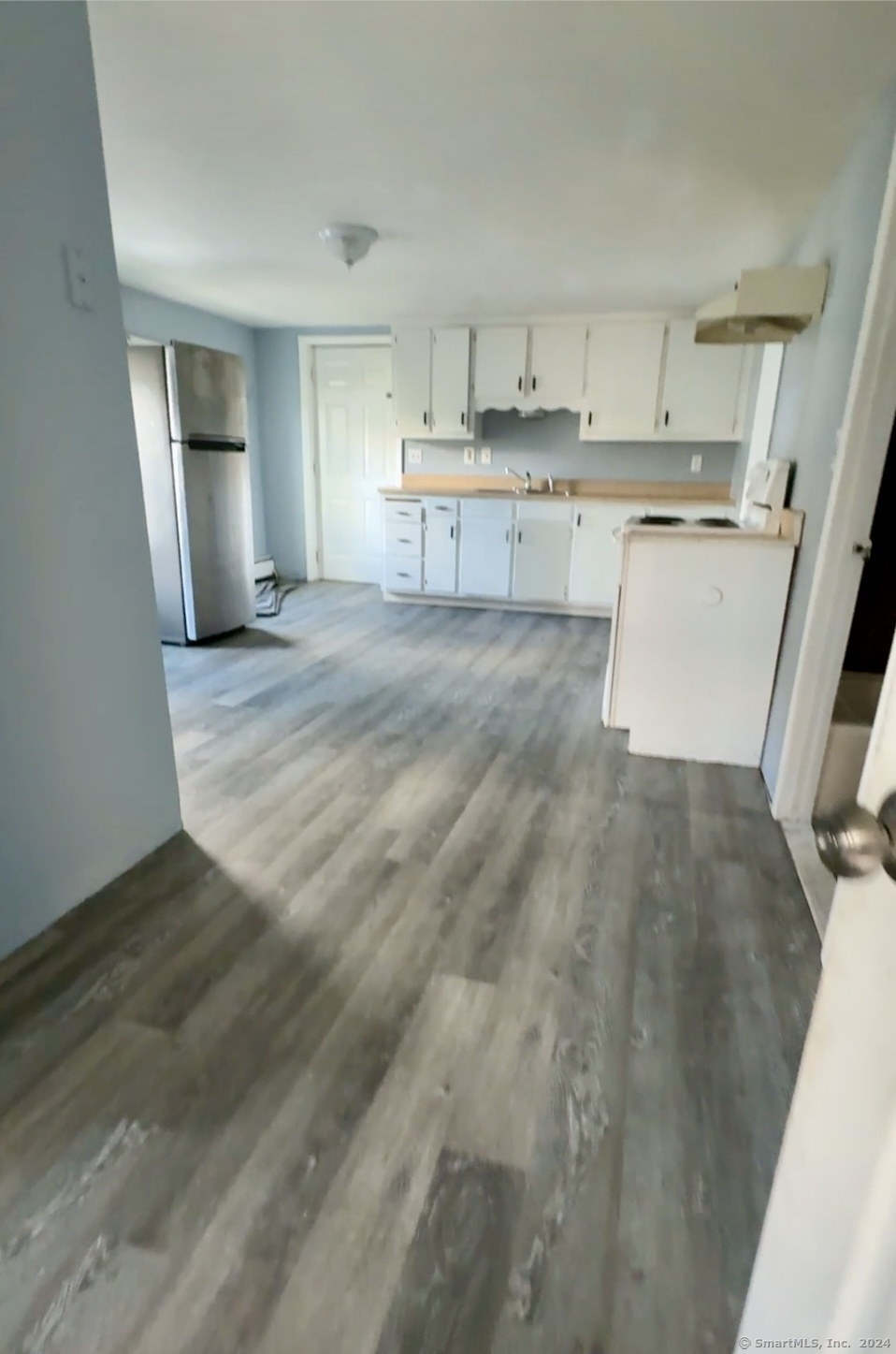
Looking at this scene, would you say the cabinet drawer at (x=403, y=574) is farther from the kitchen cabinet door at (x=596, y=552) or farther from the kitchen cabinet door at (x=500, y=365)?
the kitchen cabinet door at (x=500, y=365)

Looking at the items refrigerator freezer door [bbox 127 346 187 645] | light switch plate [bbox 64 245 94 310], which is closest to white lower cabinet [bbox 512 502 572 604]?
refrigerator freezer door [bbox 127 346 187 645]

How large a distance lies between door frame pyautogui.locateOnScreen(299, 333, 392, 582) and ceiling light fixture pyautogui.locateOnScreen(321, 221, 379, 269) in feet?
7.88

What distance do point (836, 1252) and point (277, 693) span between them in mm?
3280

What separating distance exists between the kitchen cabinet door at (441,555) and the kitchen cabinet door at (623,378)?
1.25 m

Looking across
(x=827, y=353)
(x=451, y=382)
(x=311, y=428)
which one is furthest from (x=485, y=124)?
(x=311, y=428)

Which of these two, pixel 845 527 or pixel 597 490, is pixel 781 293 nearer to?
pixel 845 527

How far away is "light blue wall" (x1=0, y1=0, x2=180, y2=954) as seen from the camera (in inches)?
59.5

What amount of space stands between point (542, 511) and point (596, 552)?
0.50 metres

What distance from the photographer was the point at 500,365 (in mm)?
5207

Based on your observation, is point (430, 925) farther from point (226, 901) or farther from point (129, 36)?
point (129, 36)

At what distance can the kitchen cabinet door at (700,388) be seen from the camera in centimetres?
475


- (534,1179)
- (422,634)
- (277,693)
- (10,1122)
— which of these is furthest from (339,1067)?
(422,634)

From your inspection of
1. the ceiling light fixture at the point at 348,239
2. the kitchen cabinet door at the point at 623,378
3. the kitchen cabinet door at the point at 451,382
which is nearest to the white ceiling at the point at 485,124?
the ceiling light fixture at the point at 348,239

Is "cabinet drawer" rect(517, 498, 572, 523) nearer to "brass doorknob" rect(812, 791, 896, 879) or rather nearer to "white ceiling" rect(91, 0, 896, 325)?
"white ceiling" rect(91, 0, 896, 325)
